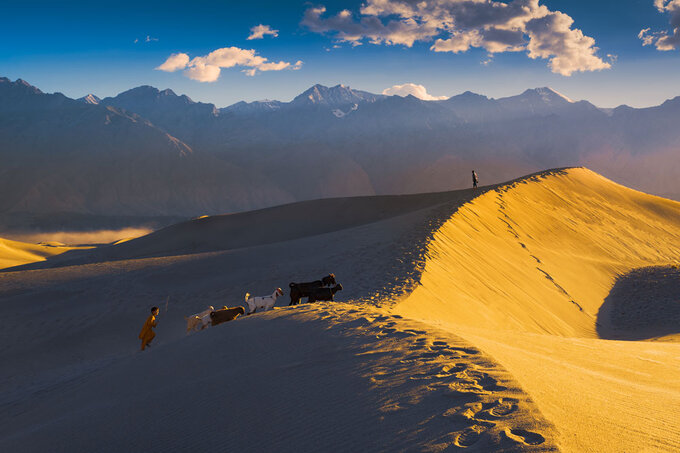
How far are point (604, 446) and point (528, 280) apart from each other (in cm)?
1318

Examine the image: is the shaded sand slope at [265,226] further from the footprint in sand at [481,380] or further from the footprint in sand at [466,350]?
the footprint in sand at [481,380]

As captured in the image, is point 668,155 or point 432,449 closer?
point 432,449

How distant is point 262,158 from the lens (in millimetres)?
163250

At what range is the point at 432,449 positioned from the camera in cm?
326

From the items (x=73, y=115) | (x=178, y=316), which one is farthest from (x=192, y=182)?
(x=178, y=316)

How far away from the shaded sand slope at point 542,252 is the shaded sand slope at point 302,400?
4184 millimetres

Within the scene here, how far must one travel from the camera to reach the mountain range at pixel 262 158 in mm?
121938

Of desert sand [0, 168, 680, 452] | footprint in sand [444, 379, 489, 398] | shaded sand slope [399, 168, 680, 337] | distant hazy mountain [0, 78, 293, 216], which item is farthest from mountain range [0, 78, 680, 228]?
footprint in sand [444, 379, 489, 398]

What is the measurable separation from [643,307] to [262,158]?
155 metres

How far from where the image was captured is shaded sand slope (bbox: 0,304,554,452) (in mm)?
3576

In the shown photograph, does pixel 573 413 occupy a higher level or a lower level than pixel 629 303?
higher

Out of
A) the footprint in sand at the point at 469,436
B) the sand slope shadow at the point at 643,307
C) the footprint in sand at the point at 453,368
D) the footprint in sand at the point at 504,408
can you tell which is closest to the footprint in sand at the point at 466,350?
the footprint in sand at the point at 453,368

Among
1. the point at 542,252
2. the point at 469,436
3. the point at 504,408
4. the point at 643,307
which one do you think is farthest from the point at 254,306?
the point at 542,252

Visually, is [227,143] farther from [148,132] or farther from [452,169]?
[452,169]
